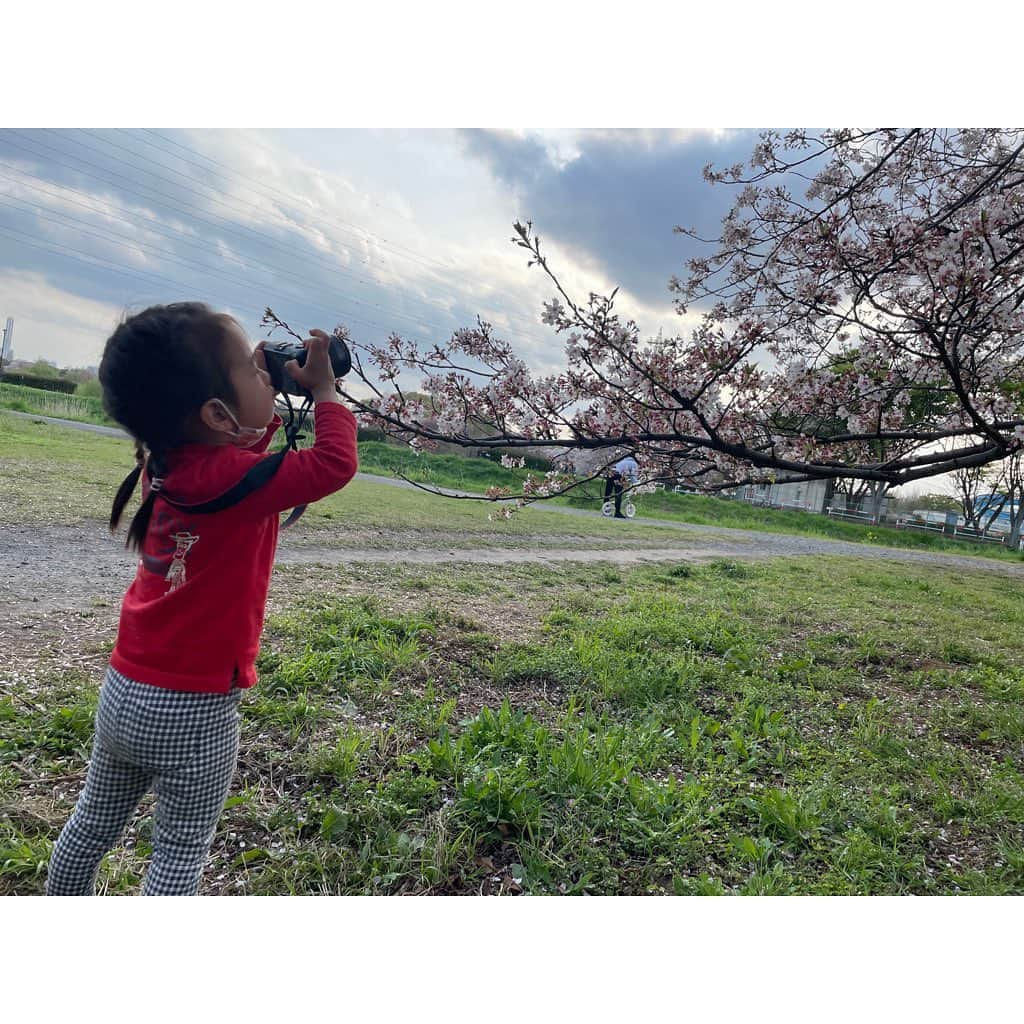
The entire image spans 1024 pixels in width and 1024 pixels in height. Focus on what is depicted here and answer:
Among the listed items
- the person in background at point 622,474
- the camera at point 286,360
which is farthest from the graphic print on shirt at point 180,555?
the person in background at point 622,474

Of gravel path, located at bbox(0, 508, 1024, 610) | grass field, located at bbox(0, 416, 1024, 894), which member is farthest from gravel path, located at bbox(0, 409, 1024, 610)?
grass field, located at bbox(0, 416, 1024, 894)

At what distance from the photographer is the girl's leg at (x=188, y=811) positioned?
3.23 feet

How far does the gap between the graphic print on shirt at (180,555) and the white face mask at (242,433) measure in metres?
0.18

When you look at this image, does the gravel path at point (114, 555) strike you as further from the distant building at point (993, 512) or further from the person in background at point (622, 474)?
the person in background at point (622, 474)

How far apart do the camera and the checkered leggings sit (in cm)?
54

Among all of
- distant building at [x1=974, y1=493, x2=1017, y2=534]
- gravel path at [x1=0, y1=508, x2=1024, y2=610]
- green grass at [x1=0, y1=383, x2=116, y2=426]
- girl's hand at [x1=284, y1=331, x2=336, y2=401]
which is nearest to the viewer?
girl's hand at [x1=284, y1=331, x2=336, y2=401]

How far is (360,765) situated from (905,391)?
2.60 meters

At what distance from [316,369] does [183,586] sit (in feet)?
1.41

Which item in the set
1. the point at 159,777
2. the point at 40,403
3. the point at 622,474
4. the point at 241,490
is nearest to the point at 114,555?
the point at 622,474

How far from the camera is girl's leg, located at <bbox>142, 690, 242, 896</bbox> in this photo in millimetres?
985

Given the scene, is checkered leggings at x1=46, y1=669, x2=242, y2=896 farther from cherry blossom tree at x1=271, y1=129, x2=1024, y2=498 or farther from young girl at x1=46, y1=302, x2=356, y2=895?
cherry blossom tree at x1=271, y1=129, x2=1024, y2=498

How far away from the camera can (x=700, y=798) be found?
163cm

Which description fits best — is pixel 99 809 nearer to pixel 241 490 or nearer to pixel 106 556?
pixel 241 490

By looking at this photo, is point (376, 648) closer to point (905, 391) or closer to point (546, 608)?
point (546, 608)
